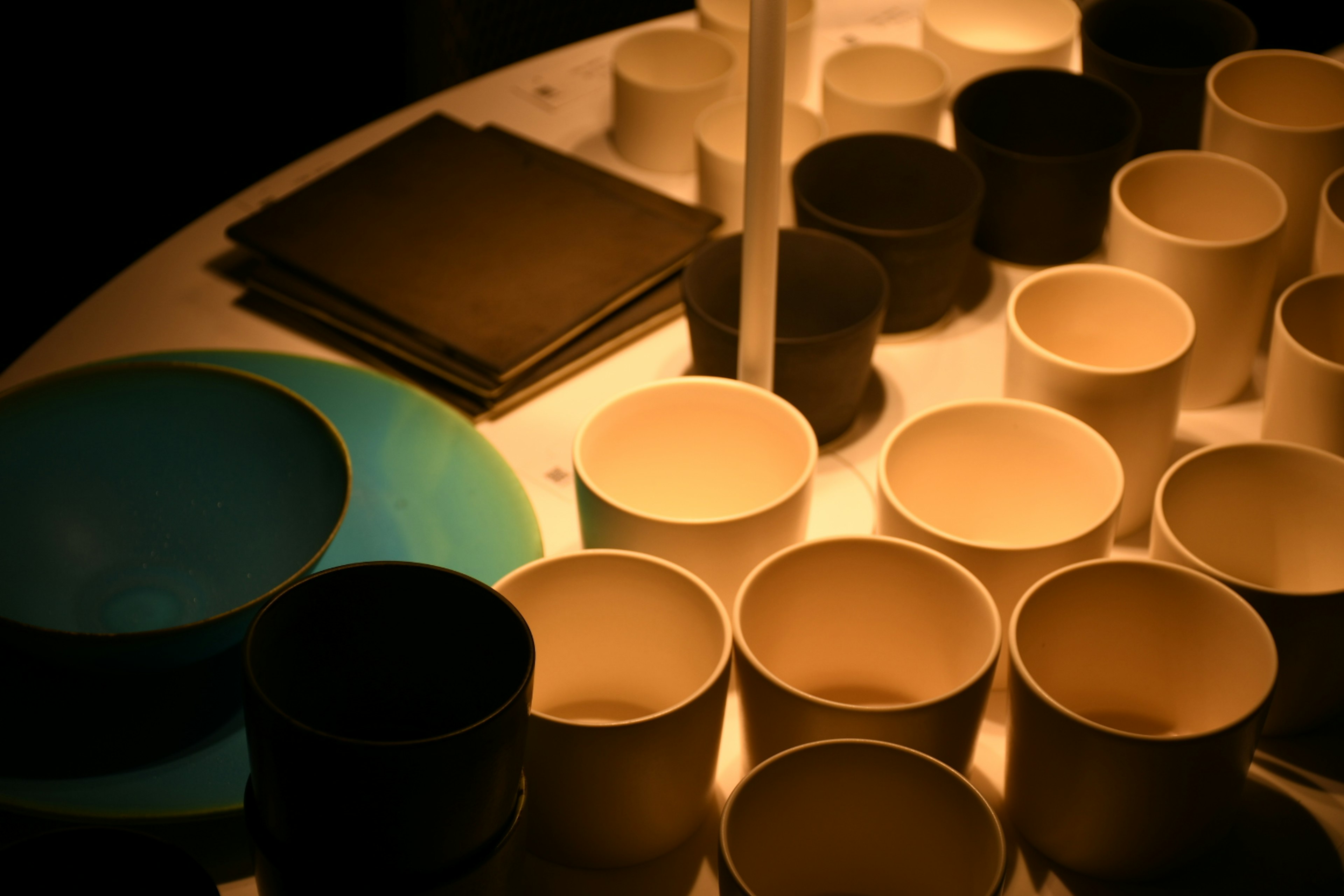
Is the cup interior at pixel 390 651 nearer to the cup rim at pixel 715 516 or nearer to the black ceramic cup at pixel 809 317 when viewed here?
the cup rim at pixel 715 516

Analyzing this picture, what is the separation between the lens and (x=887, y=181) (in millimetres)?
993

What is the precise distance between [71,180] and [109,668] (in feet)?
5.45

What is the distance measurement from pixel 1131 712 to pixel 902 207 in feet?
1.58

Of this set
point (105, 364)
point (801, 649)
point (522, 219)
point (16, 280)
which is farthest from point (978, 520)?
point (16, 280)

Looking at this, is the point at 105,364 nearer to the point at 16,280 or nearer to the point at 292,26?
the point at 16,280

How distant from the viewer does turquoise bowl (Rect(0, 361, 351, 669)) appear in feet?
2.26

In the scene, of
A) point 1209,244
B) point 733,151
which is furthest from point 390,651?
point 733,151

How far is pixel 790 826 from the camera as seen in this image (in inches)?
21.4

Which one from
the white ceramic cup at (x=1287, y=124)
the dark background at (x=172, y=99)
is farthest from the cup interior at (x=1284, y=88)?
the dark background at (x=172, y=99)

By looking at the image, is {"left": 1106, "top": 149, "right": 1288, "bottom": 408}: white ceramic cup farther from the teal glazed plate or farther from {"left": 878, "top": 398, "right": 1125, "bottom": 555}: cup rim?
the teal glazed plate

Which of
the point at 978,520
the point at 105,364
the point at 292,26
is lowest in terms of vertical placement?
the point at 292,26

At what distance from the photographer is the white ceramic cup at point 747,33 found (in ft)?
3.68

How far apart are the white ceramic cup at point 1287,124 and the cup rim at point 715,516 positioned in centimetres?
36

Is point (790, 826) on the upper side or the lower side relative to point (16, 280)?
upper
